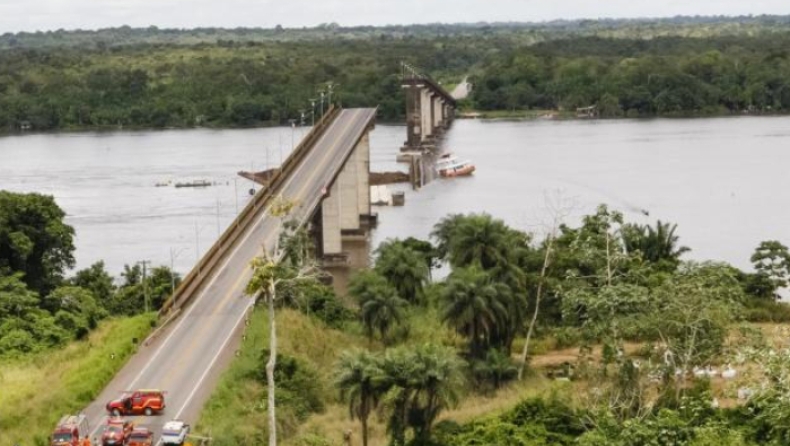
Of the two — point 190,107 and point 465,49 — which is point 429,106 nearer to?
point 190,107

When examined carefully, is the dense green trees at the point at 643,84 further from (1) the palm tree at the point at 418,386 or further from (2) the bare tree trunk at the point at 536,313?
(1) the palm tree at the point at 418,386

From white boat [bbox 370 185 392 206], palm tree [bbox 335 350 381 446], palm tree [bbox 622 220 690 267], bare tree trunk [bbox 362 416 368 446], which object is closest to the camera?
bare tree trunk [bbox 362 416 368 446]

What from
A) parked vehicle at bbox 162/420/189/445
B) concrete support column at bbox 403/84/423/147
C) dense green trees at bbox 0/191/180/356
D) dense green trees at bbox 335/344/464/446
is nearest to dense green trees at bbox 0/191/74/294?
dense green trees at bbox 0/191/180/356

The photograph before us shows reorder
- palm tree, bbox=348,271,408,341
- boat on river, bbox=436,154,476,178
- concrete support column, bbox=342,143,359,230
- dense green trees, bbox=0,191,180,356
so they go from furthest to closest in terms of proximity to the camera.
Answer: boat on river, bbox=436,154,476,178
concrete support column, bbox=342,143,359,230
palm tree, bbox=348,271,408,341
dense green trees, bbox=0,191,180,356

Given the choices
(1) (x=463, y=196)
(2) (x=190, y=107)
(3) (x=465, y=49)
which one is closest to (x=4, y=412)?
(1) (x=463, y=196)

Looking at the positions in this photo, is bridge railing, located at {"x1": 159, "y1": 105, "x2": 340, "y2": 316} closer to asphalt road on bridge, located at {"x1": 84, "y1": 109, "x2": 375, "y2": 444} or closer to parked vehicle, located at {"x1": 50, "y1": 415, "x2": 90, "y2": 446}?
asphalt road on bridge, located at {"x1": 84, "y1": 109, "x2": 375, "y2": 444}

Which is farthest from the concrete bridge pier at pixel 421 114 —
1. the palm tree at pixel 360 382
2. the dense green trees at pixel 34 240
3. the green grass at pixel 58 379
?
the palm tree at pixel 360 382
